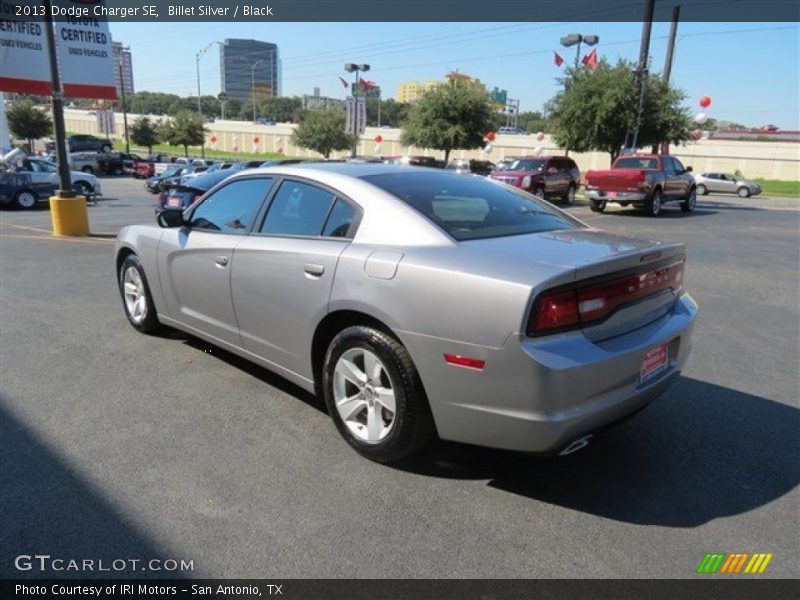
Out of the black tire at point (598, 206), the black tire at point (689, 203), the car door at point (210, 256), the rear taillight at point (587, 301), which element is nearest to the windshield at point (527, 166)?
the black tire at point (598, 206)

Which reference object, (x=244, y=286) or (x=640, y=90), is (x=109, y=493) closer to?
(x=244, y=286)

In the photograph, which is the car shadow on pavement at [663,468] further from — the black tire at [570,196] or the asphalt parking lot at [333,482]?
the black tire at [570,196]

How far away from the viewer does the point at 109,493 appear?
9.75 feet

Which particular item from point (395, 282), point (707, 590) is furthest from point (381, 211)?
point (707, 590)

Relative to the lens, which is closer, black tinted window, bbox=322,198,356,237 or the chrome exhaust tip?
the chrome exhaust tip

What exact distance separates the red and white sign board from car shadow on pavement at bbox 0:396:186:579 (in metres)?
11.8

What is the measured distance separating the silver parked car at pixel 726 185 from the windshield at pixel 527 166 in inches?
719

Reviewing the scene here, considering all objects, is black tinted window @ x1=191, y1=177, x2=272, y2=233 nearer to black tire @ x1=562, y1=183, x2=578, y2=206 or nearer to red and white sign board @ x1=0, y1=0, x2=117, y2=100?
red and white sign board @ x1=0, y1=0, x2=117, y2=100

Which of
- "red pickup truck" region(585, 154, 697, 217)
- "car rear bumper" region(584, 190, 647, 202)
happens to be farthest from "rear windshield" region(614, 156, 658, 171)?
"car rear bumper" region(584, 190, 647, 202)

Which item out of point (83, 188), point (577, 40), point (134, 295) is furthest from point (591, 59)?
point (134, 295)

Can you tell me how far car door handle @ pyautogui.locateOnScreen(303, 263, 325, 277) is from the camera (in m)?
3.37

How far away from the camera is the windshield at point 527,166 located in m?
21.9

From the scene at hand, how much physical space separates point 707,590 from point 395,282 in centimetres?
185

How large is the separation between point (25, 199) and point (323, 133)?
39953 millimetres
